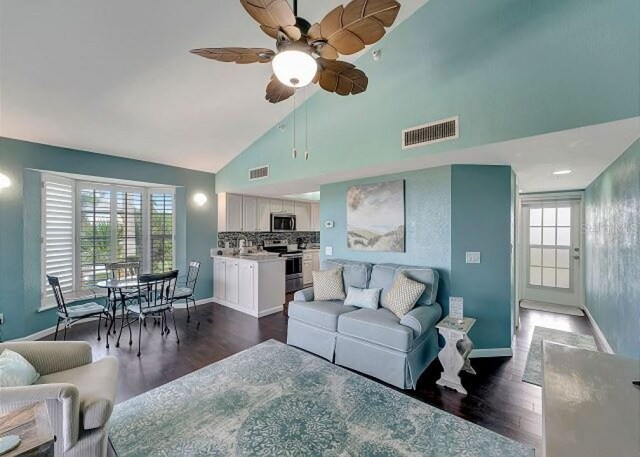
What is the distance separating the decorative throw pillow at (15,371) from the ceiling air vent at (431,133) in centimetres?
337

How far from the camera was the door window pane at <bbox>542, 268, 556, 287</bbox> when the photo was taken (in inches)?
197

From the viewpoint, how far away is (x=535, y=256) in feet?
17.0

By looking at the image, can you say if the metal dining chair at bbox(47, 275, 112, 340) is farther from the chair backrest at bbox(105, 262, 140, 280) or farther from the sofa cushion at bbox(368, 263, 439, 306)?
the sofa cushion at bbox(368, 263, 439, 306)

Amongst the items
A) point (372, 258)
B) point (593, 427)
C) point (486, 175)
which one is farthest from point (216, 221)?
point (593, 427)

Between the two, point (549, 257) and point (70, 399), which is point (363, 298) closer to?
point (70, 399)

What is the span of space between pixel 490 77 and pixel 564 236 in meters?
4.04

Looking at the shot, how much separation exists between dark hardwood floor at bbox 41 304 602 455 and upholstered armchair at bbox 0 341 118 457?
0.63 m

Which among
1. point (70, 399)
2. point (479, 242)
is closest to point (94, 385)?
point (70, 399)

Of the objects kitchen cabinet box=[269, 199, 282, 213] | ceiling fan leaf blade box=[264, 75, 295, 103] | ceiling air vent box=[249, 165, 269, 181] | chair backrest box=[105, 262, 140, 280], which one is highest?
ceiling fan leaf blade box=[264, 75, 295, 103]

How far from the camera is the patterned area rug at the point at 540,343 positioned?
9.00 ft

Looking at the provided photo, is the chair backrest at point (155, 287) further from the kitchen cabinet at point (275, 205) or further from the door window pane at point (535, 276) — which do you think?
the door window pane at point (535, 276)

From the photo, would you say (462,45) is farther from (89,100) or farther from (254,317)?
(254,317)

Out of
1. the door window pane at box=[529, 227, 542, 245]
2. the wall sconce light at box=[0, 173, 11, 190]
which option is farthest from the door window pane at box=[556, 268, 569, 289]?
the wall sconce light at box=[0, 173, 11, 190]

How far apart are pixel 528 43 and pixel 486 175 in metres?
1.27
